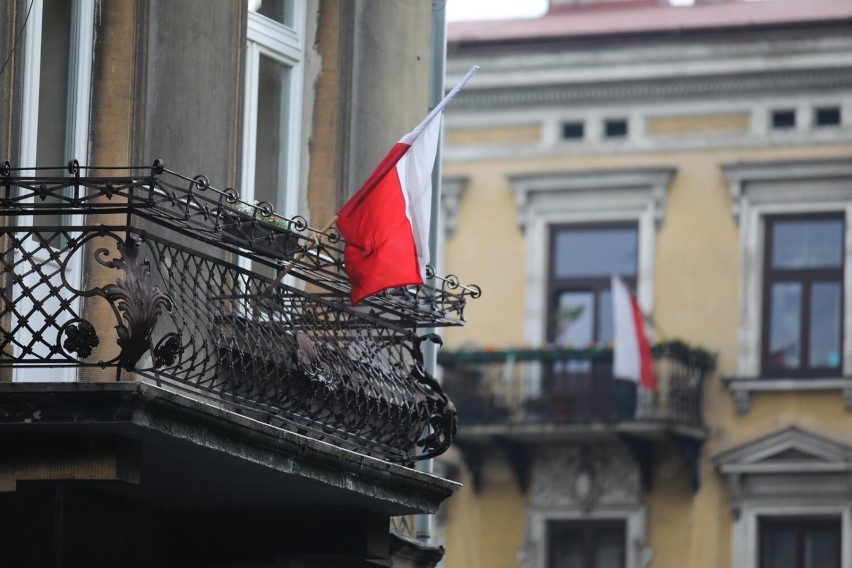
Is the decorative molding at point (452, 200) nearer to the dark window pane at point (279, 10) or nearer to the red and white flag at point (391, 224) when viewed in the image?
the dark window pane at point (279, 10)

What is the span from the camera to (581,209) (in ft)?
101

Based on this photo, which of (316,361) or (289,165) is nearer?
(316,361)

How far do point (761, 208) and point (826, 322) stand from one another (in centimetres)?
173

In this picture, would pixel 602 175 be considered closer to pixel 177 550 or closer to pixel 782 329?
pixel 782 329

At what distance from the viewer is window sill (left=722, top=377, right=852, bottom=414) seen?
29.3 m

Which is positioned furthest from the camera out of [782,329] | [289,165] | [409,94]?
[782,329]

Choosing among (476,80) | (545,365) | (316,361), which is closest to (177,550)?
(316,361)

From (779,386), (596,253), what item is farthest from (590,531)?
(596,253)

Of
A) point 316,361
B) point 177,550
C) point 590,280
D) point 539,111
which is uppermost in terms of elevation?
point 539,111

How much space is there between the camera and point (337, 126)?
15258mm

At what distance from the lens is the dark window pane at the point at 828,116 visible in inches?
1172

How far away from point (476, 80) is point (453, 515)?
231 inches

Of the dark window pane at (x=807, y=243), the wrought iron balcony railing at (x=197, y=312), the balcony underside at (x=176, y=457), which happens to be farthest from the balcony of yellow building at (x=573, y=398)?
the balcony underside at (x=176, y=457)

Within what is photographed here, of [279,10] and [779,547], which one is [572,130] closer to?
[779,547]
